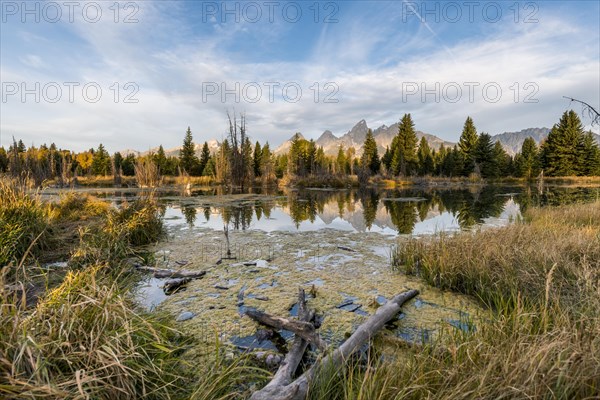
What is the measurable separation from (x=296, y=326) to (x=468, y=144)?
47280 millimetres

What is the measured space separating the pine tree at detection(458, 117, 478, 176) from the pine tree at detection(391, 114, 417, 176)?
21.1ft

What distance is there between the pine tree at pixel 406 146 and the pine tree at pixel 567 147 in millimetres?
16598

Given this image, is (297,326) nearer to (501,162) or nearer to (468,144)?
(468,144)

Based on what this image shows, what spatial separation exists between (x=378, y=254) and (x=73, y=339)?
5308 millimetres

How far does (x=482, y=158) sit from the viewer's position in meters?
40.2

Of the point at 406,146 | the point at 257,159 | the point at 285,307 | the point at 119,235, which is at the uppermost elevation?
the point at 406,146

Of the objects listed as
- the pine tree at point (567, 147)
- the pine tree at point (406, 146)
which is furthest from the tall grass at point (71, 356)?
the pine tree at point (567, 147)

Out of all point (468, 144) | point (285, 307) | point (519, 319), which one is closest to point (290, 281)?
point (285, 307)

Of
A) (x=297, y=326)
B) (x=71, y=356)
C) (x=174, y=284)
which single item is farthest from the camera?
(x=174, y=284)

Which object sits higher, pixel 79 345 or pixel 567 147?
pixel 567 147

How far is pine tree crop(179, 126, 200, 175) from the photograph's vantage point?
44844 millimetres

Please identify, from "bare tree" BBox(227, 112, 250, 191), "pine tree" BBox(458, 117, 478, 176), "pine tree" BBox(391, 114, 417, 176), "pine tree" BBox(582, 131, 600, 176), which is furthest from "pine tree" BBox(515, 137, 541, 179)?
"bare tree" BBox(227, 112, 250, 191)

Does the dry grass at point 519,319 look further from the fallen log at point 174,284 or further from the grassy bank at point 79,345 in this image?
the fallen log at point 174,284

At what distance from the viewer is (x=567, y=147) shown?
3762 centimetres
